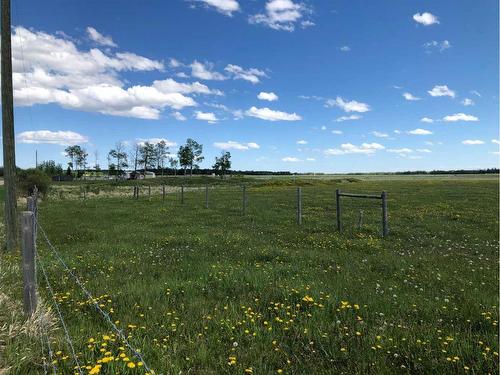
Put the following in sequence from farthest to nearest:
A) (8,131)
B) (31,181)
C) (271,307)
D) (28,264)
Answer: (31,181)
(8,131)
(271,307)
(28,264)

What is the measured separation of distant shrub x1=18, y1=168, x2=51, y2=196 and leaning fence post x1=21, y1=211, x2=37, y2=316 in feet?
150

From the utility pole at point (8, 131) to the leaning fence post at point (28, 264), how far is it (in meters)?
8.42

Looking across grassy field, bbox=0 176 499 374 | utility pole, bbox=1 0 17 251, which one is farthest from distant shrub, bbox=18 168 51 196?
grassy field, bbox=0 176 499 374

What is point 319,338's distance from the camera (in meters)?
5.98

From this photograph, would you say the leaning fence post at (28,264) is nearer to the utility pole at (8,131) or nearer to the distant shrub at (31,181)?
the utility pole at (8,131)

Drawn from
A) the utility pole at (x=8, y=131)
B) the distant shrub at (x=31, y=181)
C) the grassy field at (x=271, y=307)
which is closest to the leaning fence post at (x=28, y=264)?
the grassy field at (x=271, y=307)

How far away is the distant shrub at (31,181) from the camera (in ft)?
154

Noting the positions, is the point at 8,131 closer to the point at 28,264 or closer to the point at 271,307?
the point at 28,264

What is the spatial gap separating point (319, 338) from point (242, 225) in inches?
570

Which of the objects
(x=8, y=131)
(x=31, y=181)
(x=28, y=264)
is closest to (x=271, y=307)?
(x=28, y=264)

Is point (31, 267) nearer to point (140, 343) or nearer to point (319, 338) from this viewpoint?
point (140, 343)

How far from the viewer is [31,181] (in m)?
47.0

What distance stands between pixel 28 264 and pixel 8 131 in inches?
353

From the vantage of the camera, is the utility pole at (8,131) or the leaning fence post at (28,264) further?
the utility pole at (8,131)
